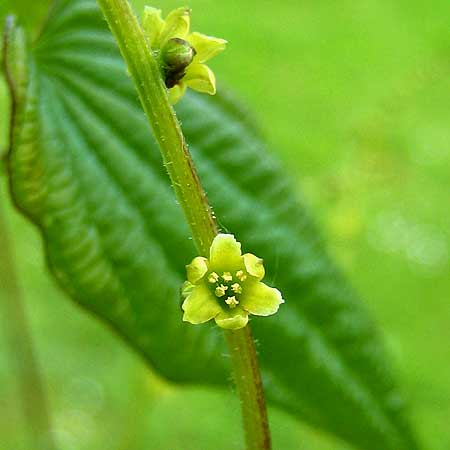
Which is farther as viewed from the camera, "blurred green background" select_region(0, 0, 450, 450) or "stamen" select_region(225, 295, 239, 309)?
"blurred green background" select_region(0, 0, 450, 450)

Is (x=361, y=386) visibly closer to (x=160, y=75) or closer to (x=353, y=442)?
(x=353, y=442)

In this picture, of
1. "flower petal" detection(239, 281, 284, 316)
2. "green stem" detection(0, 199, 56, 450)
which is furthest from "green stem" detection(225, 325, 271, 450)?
"green stem" detection(0, 199, 56, 450)

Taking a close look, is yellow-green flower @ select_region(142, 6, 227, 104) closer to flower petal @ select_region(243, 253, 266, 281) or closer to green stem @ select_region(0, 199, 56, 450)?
flower petal @ select_region(243, 253, 266, 281)

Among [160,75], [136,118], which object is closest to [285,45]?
[136,118]

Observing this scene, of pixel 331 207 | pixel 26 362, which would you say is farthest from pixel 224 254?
pixel 331 207

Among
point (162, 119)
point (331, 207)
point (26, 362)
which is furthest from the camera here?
point (331, 207)

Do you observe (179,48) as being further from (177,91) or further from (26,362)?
(26,362)
